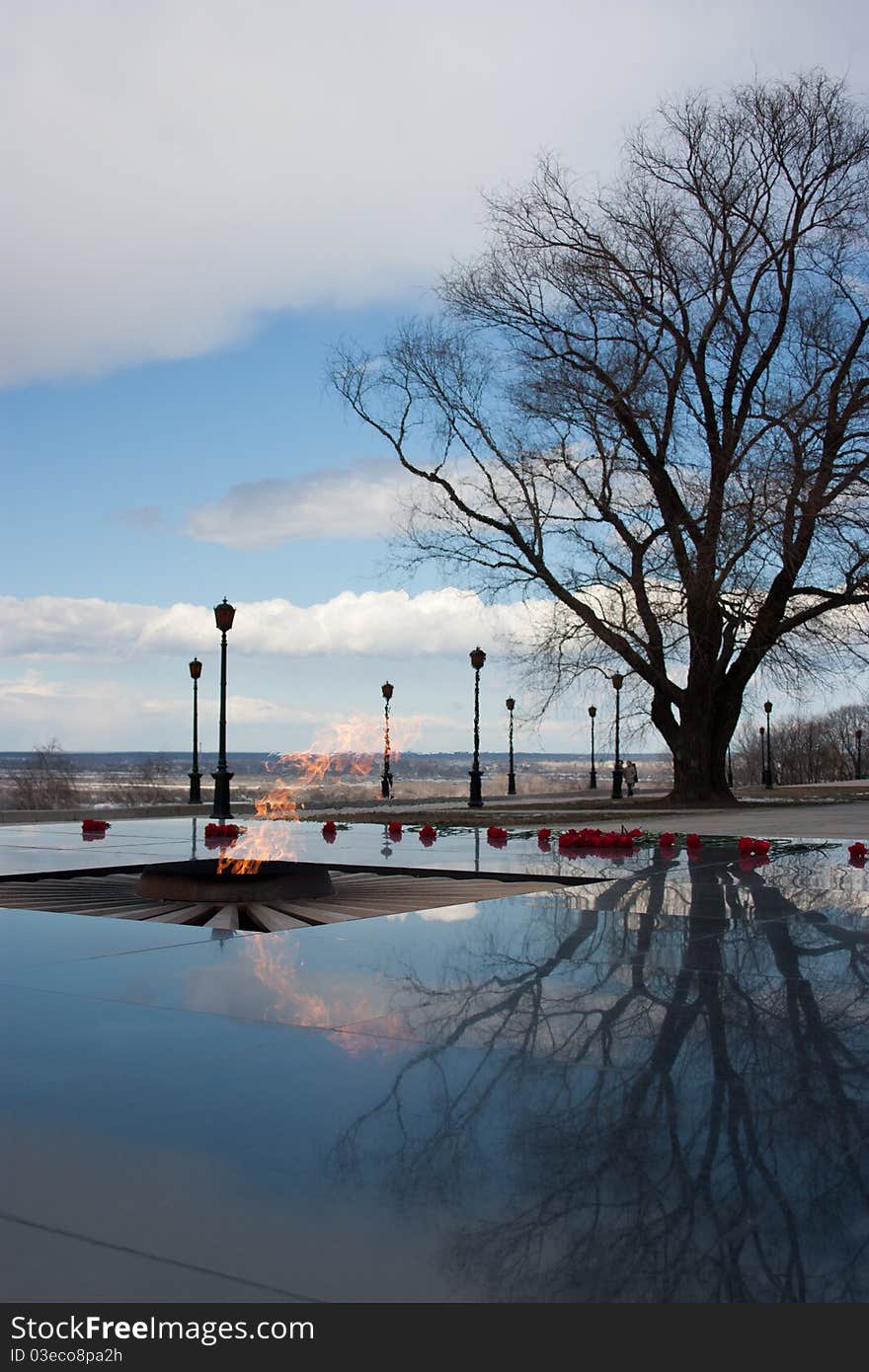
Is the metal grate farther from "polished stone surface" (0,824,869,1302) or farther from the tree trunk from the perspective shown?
the tree trunk

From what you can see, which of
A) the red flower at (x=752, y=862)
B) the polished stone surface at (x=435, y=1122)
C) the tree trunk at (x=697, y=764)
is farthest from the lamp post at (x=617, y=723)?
the polished stone surface at (x=435, y=1122)

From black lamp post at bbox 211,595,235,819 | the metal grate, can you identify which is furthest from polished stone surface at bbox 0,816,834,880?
black lamp post at bbox 211,595,235,819

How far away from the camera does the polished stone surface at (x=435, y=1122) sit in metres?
3.20

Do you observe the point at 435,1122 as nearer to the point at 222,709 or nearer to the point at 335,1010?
the point at 335,1010

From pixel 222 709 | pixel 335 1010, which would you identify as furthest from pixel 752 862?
pixel 222 709

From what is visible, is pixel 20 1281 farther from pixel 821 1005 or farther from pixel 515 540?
pixel 515 540

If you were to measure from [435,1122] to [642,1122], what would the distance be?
73 cm

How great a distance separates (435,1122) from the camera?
4.31m

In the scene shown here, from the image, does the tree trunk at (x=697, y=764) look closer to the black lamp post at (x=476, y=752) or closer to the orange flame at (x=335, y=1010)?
the black lamp post at (x=476, y=752)

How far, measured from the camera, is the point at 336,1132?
13.9ft

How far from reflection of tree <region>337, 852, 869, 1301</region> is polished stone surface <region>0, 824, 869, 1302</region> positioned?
0.5 inches

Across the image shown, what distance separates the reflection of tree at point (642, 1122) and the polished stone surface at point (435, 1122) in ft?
0.04

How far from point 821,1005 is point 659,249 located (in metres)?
27.1

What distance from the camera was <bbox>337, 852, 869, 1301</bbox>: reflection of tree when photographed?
3.25 meters
